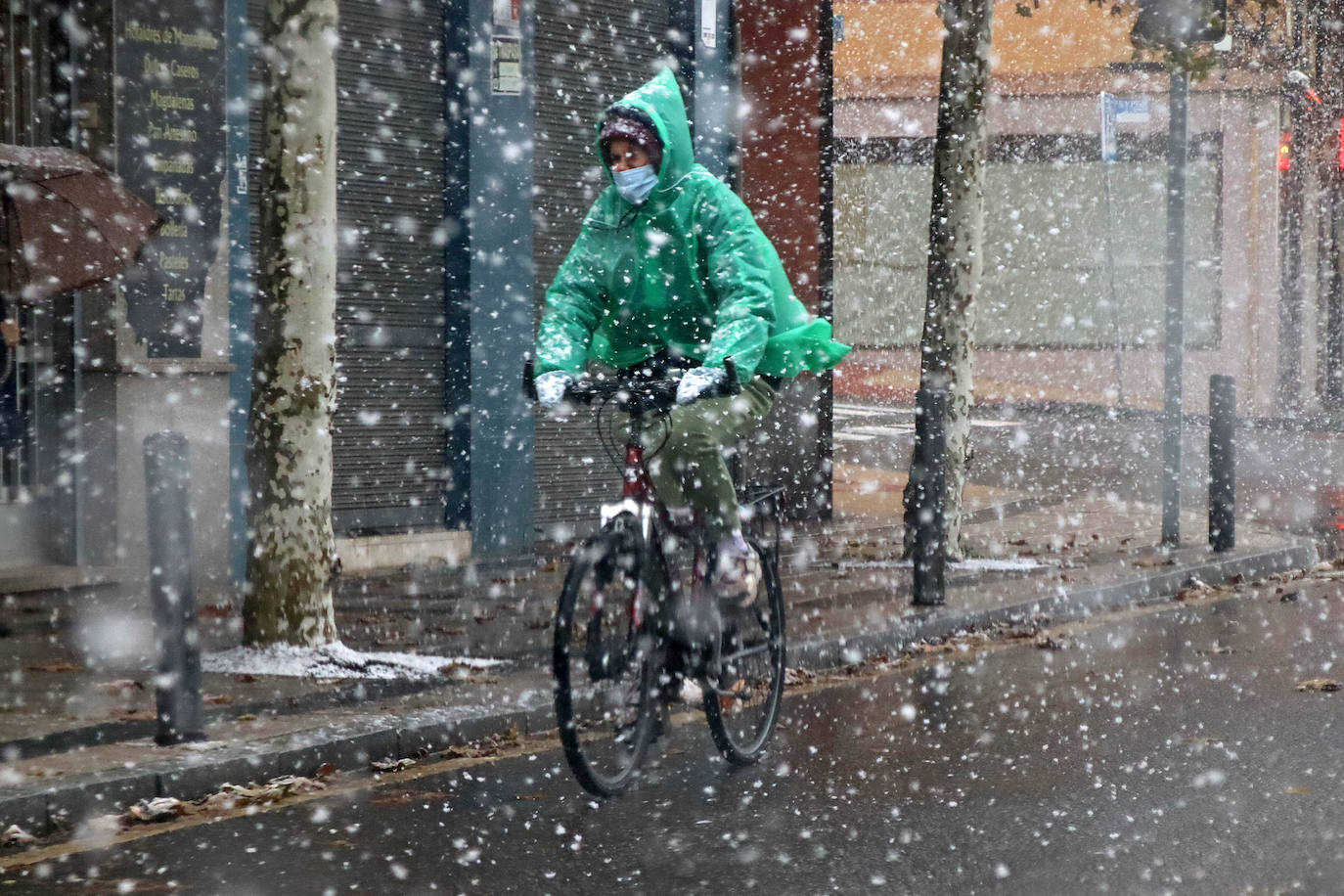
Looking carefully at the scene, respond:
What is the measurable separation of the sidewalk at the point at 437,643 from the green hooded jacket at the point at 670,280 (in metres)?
1.57

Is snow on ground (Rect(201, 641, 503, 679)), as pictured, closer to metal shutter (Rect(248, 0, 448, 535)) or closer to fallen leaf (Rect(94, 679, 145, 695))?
fallen leaf (Rect(94, 679, 145, 695))

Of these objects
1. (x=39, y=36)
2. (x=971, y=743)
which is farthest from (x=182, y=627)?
(x=39, y=36)

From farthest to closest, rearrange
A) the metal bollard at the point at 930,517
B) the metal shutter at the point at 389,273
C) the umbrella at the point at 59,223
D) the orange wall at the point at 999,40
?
the orange wall at the point at 999,40, the metal shutter at the point at 389,273, the metal bollard at the point at 930,517, the umbrella at the point at 59,223

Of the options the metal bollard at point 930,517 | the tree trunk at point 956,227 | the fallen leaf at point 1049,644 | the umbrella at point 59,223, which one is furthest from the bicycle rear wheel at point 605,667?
the tree trunk at point 956,227

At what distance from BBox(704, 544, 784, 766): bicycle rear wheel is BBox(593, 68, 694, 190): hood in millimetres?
1302

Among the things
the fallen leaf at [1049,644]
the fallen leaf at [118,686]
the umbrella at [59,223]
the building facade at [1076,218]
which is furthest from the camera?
the building facade at [1076,218]

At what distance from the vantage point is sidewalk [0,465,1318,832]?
19.5 ft

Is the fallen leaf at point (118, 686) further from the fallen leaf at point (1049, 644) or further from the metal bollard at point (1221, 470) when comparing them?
the metal bollard at point (1221, 470)

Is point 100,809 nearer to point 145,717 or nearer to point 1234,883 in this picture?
point 145,717

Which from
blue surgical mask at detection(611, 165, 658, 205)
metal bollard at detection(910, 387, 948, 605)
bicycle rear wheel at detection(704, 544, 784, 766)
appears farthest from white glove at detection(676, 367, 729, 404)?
metal bollard at detection(910, 387, 948, 605)

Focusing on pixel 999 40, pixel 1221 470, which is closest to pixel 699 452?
pixel 1221 470

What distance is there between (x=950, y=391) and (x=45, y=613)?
542 centimetres

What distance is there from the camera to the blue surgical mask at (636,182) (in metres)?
5.80

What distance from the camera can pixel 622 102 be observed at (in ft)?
19.0
